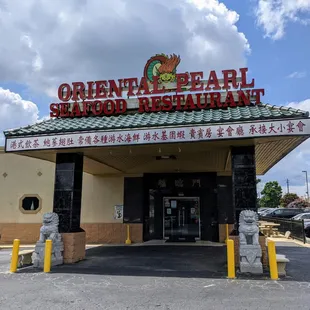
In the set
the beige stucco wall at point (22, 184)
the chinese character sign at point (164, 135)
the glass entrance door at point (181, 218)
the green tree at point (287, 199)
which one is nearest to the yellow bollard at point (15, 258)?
the chinese character sign at point (164, 135)

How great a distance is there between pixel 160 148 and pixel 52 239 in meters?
4.83

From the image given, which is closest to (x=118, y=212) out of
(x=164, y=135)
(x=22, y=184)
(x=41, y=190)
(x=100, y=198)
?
(x=100, y=198)

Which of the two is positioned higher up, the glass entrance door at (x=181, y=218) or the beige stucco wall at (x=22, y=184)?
the beige stucco wall at (x=22, y=184)

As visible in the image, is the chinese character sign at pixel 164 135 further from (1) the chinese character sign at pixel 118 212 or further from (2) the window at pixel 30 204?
(2) the window at pixel 30 204

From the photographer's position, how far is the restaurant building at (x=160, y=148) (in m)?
10.4

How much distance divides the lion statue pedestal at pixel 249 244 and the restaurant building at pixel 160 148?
1.97ft

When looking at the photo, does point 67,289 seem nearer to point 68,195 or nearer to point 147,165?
point 68,195

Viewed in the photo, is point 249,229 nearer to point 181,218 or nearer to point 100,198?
point 181,218

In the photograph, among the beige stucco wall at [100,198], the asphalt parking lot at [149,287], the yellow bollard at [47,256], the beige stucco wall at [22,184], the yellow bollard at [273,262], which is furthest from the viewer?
the beige stucco wall at [22,184]

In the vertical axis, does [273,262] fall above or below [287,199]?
below

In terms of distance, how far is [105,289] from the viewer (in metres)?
8.18

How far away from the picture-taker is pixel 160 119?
37.1ft

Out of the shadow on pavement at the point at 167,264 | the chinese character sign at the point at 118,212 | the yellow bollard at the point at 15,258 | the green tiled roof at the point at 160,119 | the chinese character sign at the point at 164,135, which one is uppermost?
the green tiled roof at the point at 160,119

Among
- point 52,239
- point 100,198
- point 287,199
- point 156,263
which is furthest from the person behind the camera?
point 287,199
